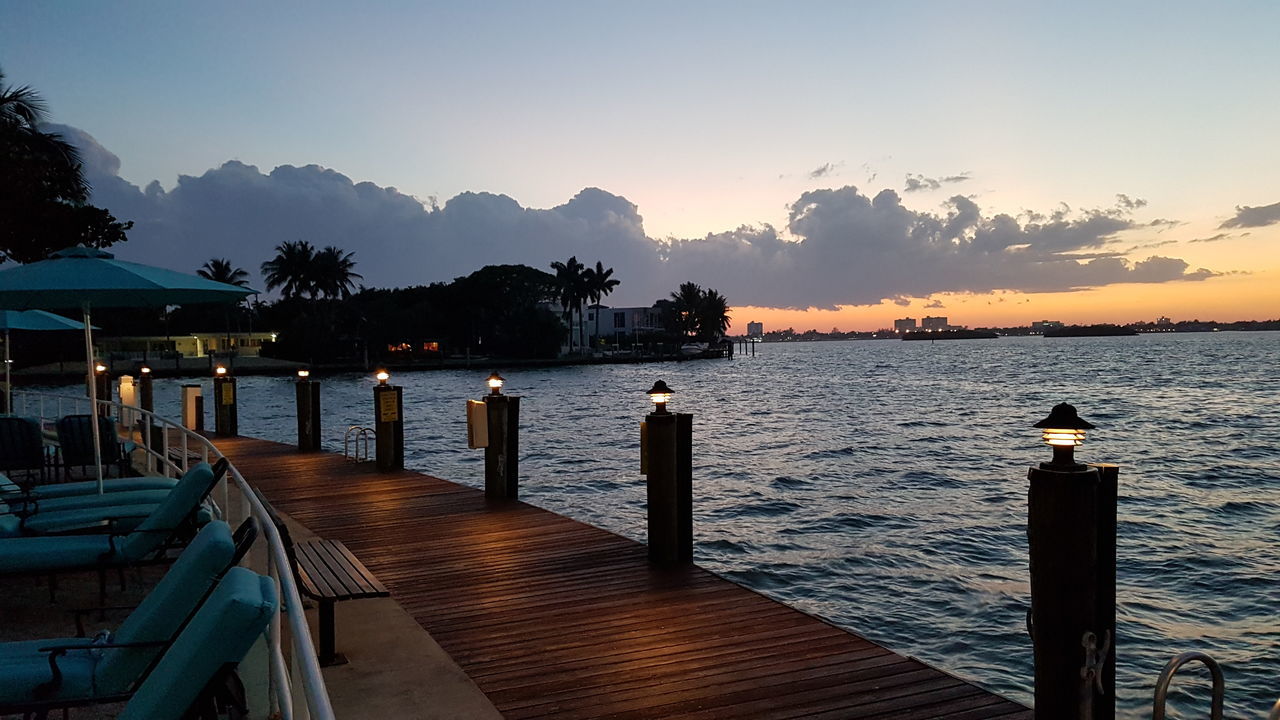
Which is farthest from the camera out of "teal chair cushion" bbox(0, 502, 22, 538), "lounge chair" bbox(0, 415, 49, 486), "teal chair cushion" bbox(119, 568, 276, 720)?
"lounge chair" bbox(0, 415, 49, 486)

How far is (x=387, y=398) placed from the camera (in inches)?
542

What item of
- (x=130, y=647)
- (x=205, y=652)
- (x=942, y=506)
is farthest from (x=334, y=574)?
(x=942, y=506)

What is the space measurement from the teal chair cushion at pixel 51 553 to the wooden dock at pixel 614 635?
7.34 ft

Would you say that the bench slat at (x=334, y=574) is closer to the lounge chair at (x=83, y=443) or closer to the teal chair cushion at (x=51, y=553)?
the teal chair cushion at (x=51, y=553)

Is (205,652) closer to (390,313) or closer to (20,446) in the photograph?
(20,446)

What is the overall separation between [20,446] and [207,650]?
1001 centimetres

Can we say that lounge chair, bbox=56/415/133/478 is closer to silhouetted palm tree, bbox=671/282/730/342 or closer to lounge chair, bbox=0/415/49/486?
lounge chair, bbox=0/415/49/486

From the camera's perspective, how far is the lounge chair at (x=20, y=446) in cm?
1054

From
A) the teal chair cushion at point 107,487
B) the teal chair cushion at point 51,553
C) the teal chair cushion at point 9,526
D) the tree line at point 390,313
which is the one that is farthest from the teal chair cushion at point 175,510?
the tree line at point 390,313

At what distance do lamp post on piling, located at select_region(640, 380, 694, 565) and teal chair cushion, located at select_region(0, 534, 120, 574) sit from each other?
4.45 metres

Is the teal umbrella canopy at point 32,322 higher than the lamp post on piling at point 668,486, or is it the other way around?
the teal umbrella canopy at point 32,322

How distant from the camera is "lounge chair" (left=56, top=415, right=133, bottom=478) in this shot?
35.8 feet

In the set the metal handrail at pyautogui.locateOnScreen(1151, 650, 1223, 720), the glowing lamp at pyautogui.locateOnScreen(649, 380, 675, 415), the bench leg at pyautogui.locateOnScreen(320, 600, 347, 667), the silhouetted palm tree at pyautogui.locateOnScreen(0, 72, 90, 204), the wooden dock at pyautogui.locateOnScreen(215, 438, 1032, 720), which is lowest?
the wooden dock at pyautogui.locateOnScreen(215, 438, 1032, 720)

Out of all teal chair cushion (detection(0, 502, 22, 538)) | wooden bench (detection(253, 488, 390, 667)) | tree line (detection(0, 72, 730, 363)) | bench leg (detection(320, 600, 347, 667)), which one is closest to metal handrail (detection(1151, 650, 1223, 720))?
wooden bench (detection(253, 488, 390, 667))
